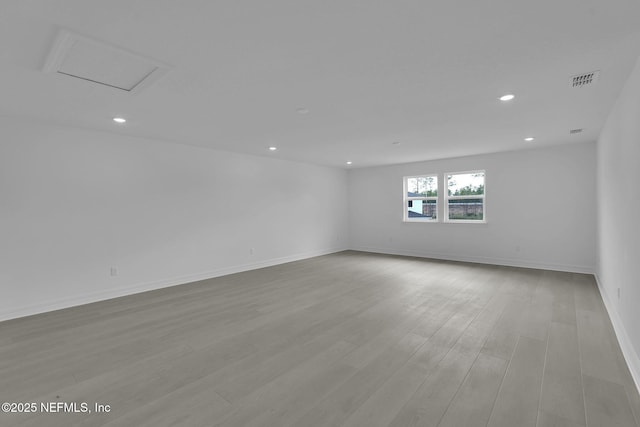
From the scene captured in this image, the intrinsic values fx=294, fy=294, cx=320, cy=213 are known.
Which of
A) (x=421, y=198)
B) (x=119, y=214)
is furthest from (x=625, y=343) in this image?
(x=119, y=214)

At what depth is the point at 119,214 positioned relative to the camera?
4.39 m

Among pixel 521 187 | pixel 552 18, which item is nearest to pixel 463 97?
pixel 552 18

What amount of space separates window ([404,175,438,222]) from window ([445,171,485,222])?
0.33 metres

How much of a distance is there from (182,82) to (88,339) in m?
2.67

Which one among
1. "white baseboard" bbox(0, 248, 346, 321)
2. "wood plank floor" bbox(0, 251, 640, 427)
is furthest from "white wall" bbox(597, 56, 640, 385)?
"white baseboard" bbox(0, 248, 346, 321)

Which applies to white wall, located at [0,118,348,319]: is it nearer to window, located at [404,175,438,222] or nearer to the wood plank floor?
the wood plank floor

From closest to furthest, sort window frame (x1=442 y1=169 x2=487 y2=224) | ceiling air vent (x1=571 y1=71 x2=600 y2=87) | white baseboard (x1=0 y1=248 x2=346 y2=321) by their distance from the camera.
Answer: ceiling air vent (x1=571 y1=71 x2=600 y2=87) < white baseboard (x1=0 y1=248 x2=346 y2=321) < window frame (x1=442 y1=169 x2=487 y2=224)

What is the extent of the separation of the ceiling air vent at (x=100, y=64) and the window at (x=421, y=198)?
6.38 m

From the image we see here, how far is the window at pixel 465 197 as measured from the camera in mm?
6559

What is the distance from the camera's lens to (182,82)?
262 cm

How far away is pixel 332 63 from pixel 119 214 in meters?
3.92

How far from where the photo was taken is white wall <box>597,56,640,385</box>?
221 cm

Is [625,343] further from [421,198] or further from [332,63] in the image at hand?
[421,198]

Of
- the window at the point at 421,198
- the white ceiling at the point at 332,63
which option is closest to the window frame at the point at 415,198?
the window at the point at 421,198
